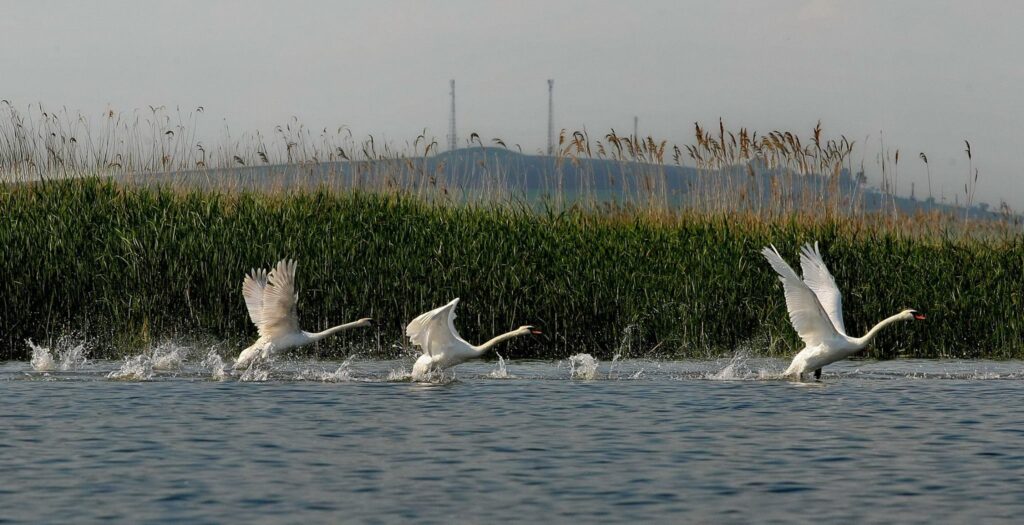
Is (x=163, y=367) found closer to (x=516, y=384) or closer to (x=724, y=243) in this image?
(x=516, y=384)

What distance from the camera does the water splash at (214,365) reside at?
16.6 meters

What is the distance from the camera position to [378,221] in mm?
20750

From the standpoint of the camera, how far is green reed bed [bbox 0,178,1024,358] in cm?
1934

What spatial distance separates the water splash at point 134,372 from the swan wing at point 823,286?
25.4 ft

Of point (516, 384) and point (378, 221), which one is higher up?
point (378, 221)

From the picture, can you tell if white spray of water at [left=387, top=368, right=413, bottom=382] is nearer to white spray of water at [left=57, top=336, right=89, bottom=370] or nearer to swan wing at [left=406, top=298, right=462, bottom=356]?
swan wing at [left=406, top=298, right=462, bottom=356]

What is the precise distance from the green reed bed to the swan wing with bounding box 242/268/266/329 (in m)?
1.70

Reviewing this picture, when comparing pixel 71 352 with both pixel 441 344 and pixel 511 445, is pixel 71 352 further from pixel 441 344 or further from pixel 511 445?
pixel 511 445

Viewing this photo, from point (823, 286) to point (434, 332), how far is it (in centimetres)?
469

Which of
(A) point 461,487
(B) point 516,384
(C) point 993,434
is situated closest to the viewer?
(A) point 461,487

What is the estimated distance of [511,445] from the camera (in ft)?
38.7

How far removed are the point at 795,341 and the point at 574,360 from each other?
326 cm

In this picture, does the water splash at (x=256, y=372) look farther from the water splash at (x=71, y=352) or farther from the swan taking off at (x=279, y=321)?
the water splash at (x=71, y=352)

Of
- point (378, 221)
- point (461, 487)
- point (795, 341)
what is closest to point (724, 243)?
point (795, 341)
